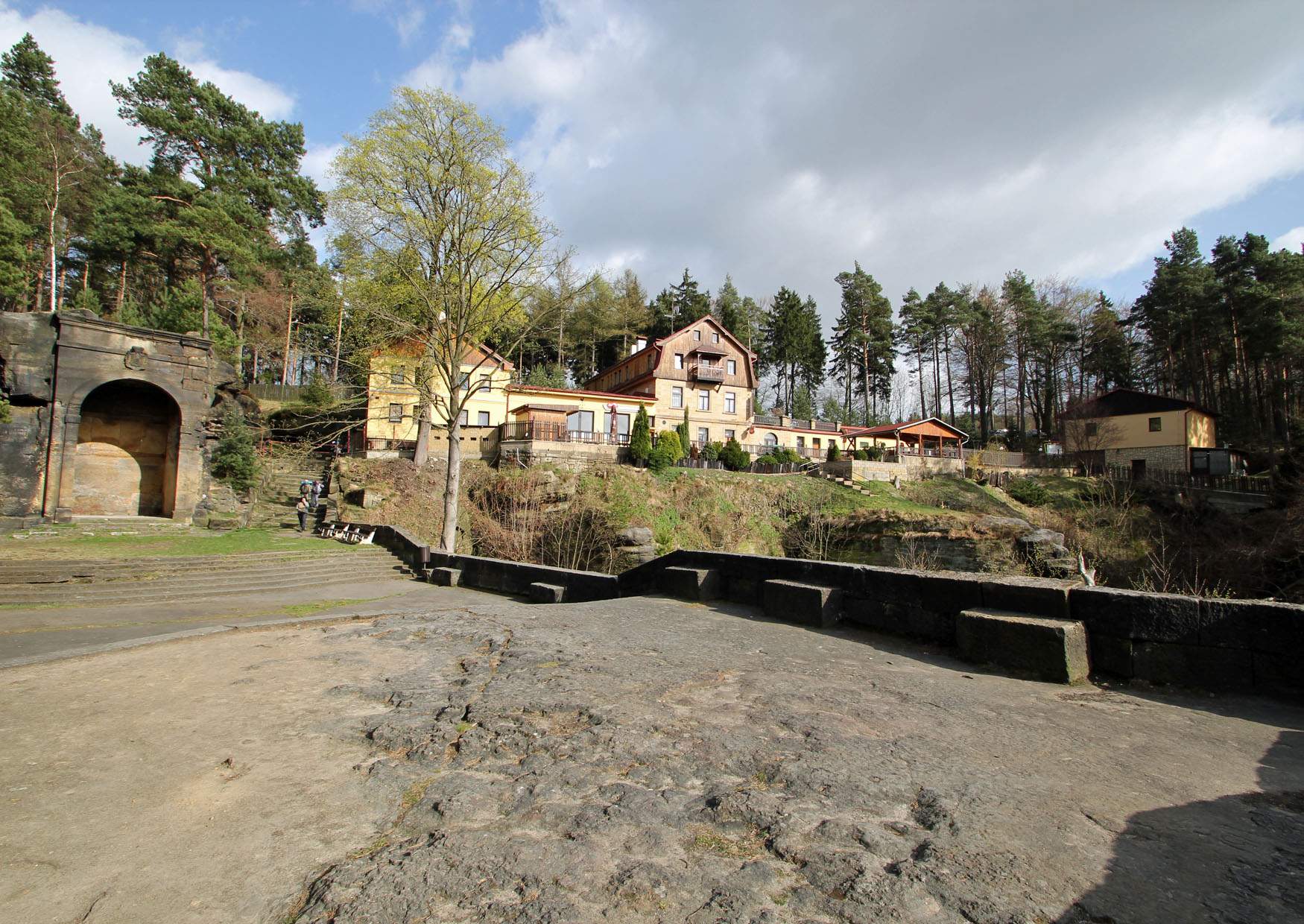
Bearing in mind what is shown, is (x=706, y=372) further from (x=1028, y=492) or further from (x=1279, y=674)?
(x=1279, y=674)

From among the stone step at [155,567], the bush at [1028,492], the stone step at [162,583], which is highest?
the bush at [1028,492]

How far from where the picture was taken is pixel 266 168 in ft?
126

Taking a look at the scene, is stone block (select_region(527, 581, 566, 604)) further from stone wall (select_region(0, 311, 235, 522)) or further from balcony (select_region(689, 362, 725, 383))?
balcony (select_region(689, 362, 725, 383))

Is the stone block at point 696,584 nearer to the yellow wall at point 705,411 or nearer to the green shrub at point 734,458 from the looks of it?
the green shrub at point 734,458

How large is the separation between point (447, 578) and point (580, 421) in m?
24.3

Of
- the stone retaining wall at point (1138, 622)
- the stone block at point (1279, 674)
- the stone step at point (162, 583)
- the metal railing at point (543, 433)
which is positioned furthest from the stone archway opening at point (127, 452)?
the stone block at point (1279, 674)

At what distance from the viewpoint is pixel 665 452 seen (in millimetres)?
32281

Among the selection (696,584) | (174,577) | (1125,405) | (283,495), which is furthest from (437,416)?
(1125,405)

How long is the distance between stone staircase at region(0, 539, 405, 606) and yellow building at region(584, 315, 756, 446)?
2859 cm

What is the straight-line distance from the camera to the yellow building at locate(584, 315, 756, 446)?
139ft

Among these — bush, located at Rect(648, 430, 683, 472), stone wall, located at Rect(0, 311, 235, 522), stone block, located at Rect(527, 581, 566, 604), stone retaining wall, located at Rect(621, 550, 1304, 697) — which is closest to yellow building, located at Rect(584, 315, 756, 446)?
bush, located at Rect(648, 430, 683, 472)

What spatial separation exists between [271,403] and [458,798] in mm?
40680

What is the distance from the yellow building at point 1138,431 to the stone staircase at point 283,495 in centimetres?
4466

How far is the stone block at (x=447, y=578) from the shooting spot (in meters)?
13.2
